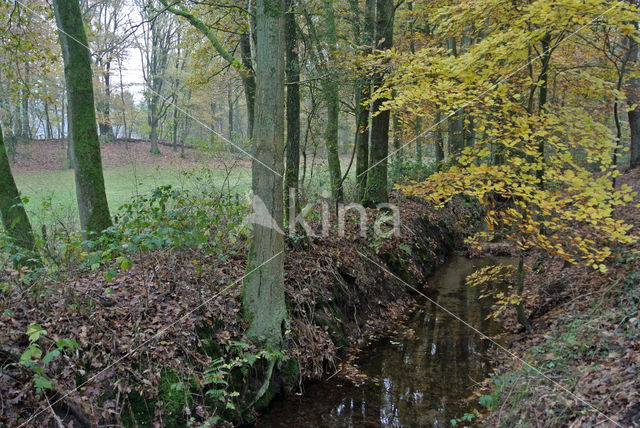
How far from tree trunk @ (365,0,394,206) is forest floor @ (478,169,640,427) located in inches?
179

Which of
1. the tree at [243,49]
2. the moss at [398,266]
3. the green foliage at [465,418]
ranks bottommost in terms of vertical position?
the green foliage at [465,418]

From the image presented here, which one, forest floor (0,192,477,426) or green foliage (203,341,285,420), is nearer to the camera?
forest floor (0,192,477,426)

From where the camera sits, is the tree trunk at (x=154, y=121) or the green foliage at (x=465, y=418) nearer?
the green foliage at (x=465, y=418)

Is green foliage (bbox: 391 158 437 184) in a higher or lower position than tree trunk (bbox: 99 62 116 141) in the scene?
lower

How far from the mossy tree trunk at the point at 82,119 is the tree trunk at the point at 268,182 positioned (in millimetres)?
2789

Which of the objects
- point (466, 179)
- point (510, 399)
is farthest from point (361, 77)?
point (510, 399)

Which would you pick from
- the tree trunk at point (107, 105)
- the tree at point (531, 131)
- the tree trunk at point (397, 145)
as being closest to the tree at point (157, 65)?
the tree trunk at point (107, 105)

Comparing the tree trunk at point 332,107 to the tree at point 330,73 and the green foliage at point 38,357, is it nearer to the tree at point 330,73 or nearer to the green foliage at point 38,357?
the tree at point 330,73

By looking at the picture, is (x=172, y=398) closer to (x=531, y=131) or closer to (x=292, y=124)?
(x=292, y=124)

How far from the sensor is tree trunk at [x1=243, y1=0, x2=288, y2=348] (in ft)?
16.0

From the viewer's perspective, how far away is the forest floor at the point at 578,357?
3.45 m

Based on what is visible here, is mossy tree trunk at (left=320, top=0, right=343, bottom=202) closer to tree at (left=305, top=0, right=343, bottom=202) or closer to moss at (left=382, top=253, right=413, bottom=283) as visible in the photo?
tree at (left=305, top=0, right=343, bottom=202)

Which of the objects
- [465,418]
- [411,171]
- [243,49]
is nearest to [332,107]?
[243,49]
